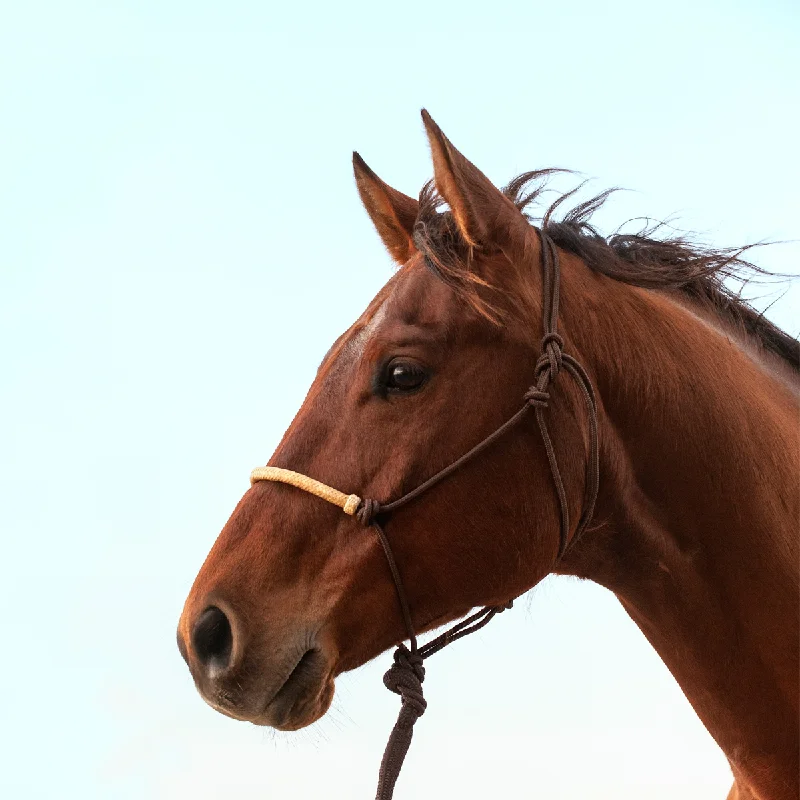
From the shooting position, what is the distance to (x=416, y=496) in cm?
265

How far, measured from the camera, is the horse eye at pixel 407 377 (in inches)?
107

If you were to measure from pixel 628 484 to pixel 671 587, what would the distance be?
324 millimetres

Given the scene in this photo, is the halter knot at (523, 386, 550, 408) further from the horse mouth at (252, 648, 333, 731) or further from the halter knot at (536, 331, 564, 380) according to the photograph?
the horse mouth at (252, 648, 333, 731)

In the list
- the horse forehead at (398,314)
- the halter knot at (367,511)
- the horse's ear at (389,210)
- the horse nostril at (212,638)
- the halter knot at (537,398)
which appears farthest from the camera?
the horse's ear at (389,210)

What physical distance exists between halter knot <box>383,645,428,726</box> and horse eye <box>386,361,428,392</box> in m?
0.73

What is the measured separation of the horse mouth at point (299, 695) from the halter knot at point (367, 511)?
1.17ft

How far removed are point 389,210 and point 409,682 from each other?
164 centimetres

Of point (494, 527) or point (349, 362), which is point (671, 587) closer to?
point (494, 527)

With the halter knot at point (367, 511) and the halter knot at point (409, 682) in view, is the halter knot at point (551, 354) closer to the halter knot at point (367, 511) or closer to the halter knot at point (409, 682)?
the halter knot at point (367, 511)

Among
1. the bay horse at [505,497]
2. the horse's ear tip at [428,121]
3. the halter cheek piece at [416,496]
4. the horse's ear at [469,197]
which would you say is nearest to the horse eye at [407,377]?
the bay horse at [505,497]

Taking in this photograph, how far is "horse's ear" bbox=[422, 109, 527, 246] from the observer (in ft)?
8.95

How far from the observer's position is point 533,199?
10.9 ft

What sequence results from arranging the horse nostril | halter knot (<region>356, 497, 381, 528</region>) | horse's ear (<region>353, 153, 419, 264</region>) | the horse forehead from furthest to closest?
horse's ear (<region>353, 153, 419, 264</region>), the horse forehead, halter knot (<region>356, 497, 381, 528</region>), the horse nostril

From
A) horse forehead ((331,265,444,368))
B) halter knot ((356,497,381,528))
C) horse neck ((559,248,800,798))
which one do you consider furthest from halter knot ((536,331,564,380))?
halter knot ((356,497,381,528))
